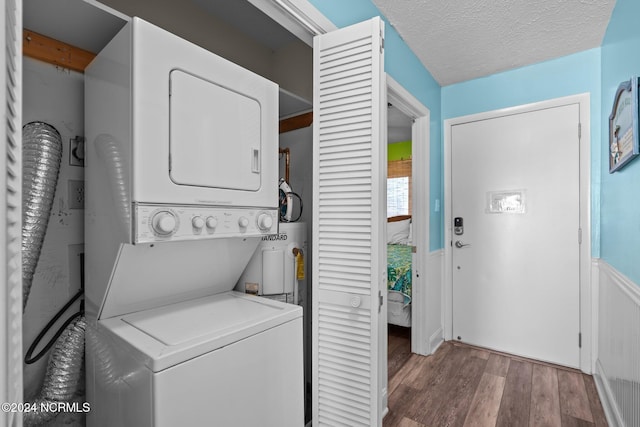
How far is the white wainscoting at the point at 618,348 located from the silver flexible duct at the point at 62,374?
2311mm

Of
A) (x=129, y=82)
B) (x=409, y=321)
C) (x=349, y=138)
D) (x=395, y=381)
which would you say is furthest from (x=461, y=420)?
(x=129, y=82)

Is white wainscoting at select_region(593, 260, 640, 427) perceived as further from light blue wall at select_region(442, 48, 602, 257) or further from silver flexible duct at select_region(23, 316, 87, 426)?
silver flexible duct at select_region(23, 316, 87, 426)

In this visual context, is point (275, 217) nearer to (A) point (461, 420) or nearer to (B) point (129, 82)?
(B) point (129, 82)

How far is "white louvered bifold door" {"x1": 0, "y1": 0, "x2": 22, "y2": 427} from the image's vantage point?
1.45ft

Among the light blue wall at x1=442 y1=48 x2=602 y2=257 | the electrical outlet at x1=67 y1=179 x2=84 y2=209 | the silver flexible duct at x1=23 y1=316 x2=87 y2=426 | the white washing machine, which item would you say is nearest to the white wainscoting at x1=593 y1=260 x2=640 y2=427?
the light blue wall at x1=442 y1=48 x2=602 y2=257

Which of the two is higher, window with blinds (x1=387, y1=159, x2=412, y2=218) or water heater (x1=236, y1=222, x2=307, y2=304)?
window with blinds (x1=387, y1=159, x2=412, y2=218)

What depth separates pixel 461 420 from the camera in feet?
6.14

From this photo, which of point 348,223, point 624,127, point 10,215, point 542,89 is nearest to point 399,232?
point 542,89

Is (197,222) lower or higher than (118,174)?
lower

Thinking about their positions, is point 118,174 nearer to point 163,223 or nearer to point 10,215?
point 163,223

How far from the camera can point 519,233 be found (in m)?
2.70

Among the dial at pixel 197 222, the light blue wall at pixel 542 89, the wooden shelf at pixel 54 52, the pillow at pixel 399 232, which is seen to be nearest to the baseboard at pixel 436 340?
the light blue wall at pixel 542 89

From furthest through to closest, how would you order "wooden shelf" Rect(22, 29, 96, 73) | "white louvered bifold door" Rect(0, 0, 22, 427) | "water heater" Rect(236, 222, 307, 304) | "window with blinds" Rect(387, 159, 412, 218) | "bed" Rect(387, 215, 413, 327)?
"window with blinds" Rect(387, 159, 412, 218), "bed" Rect(387, 215, 413, 327), "water heater" Rect(236, 222, 307, 304), "wooden shelf" Rect(22, 29, 96, 73), "white louvered bifold door" Rect(0, 0, 22, 427)

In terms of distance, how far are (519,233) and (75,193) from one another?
10.1 ft
